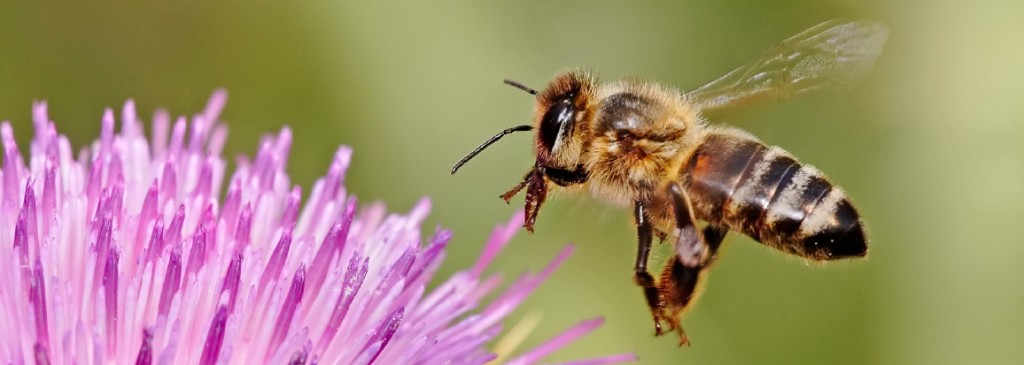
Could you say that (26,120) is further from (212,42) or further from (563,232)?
(563,232)

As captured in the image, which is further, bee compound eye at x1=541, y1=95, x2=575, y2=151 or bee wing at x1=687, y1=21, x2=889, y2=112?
bee wing at x1=687, y1=21, x2=889, y2=112

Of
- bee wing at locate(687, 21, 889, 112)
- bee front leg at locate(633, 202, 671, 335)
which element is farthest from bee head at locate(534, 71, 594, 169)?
bee wing at locate(687, 21, 889, 112)

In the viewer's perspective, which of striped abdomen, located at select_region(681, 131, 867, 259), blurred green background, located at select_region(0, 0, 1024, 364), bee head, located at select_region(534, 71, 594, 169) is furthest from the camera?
blurred green background, located at select_region(0, 0, 1024, 364)

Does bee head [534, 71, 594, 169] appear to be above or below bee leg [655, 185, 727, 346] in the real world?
above

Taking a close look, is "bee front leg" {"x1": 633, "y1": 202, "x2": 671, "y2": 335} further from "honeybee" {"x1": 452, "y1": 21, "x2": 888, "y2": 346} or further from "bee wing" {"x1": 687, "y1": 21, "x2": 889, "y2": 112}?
"bee wing" {"x1": 687, "y1": 21, "x2": 889, "y2": 112}

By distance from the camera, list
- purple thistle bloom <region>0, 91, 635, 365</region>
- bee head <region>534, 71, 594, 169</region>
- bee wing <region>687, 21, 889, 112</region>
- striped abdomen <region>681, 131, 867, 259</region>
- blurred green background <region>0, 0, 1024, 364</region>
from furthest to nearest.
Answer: blurred green background <region>0, 0, 1024, 364</region>, bee wing <region>687, 21, 889, 112</region>, bee head <region>534, 71, 594, 169</region>, striped abdomen <region>681, 131, 867, 259</region>, purple thistle bloom <region>0, 91, 635, 365</region>

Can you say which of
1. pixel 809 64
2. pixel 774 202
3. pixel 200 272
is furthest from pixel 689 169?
pixel 200 272

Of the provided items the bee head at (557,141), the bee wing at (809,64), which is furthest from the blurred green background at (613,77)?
the bee head at (557,141)

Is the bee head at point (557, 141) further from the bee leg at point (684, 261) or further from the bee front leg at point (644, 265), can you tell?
the bee leg at point (684, 261)
